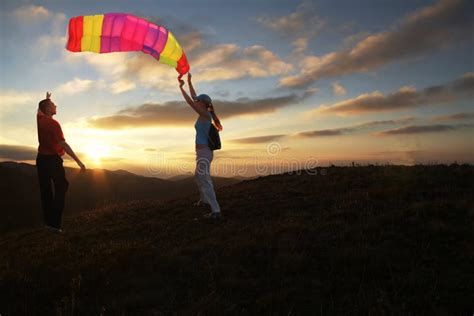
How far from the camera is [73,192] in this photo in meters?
48.0

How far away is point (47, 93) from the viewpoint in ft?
32.5

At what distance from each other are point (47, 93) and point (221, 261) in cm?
720

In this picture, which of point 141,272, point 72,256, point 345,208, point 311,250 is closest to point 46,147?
point 72,256

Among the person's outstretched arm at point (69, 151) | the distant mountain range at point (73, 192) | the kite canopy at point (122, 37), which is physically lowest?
the distant mountain range at point (73, 192)

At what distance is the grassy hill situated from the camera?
15.4 ft

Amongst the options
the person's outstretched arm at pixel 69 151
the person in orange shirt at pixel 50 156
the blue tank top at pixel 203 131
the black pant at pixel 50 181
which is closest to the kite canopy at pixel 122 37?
the blue tank top at pixel 203 131

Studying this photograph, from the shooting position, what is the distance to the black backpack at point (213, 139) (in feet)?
32.8

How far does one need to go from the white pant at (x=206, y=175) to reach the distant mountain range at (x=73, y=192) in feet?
24.8

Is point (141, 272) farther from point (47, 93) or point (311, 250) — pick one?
point (47, 93)

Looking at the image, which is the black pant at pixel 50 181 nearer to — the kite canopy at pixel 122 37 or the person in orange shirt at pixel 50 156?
the person in orange shirt at pixel 50 156

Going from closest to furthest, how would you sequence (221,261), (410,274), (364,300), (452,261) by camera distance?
(364,300) → (410,274) → (452,261) → (221,261)

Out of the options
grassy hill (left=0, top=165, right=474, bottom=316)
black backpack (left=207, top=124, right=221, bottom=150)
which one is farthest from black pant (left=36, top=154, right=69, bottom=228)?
black backpack (left=207, top=124, right=221, bottom=150)

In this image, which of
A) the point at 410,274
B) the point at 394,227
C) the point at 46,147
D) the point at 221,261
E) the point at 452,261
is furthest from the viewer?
the point at 46,147

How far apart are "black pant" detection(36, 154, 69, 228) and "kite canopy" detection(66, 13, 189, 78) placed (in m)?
3.37
